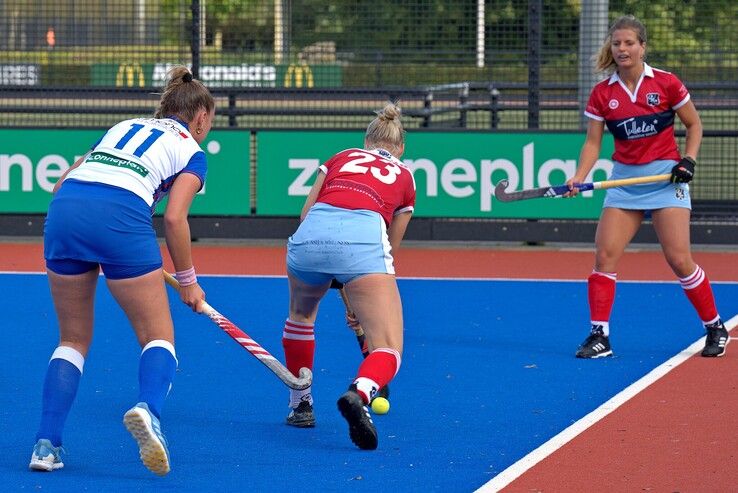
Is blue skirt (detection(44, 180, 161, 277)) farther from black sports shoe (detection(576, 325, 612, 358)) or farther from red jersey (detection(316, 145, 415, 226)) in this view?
black sports shoe (detection(576, 325, 612, 358))

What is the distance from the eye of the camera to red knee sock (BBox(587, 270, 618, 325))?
320 inches

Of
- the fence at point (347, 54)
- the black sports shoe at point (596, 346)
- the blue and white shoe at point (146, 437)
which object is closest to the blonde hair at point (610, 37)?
the black sports shoe at point (596, 346)

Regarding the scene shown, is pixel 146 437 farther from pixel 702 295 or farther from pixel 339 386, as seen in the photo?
pixel 702 295

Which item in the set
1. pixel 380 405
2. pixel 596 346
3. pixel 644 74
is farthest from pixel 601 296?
pixel 380 405

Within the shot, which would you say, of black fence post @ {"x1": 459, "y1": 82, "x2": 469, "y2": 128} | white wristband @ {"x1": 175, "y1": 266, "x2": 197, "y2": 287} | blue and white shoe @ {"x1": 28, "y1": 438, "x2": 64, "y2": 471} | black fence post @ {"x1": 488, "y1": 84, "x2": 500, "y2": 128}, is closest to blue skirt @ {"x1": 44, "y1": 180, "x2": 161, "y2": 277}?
white wristband @ {"x1": 175, "y1": 266, "x2": 197, "y2": 287}

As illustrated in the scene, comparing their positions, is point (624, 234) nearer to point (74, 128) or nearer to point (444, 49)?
point (444, 49)

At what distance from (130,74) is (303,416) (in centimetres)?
874

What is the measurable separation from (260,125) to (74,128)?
6.07 feet

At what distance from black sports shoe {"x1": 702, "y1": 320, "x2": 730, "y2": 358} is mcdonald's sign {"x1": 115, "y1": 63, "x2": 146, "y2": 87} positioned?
7682 millimetres

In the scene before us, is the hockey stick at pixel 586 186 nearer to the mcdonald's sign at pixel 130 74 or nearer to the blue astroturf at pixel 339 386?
the blue astroturf at pixel 339 386

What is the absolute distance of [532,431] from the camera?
615 cm

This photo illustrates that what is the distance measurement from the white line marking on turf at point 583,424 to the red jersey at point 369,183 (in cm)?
119

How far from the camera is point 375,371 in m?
5.64

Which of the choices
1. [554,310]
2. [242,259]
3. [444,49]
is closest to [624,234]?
[554,310]
